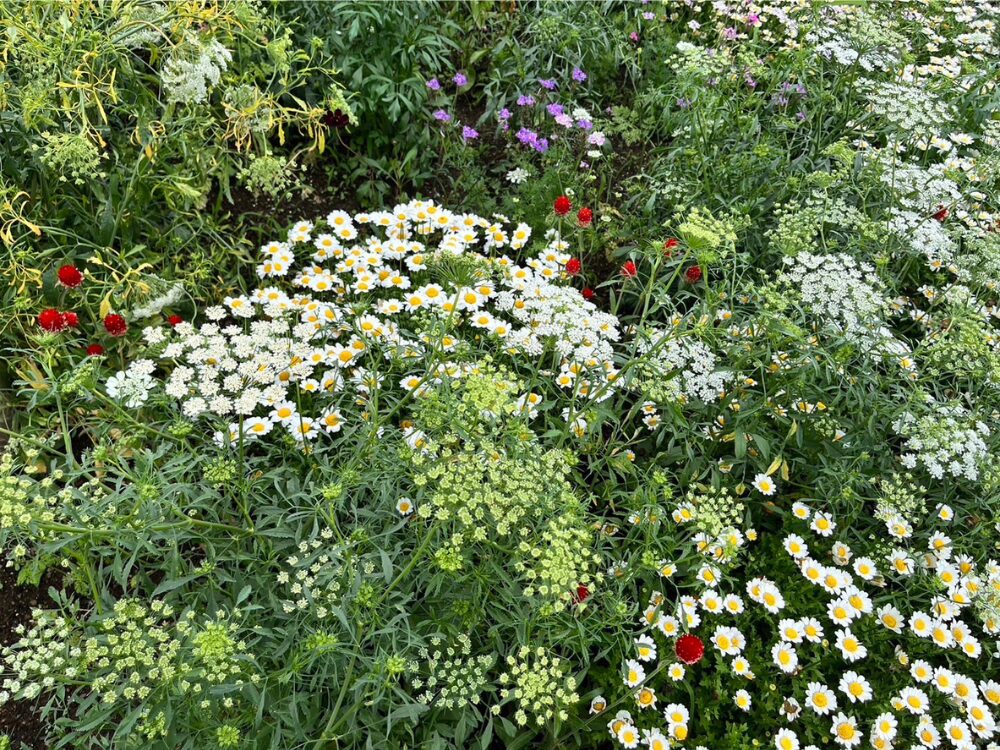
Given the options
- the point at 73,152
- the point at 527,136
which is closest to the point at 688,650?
the point at 73,152

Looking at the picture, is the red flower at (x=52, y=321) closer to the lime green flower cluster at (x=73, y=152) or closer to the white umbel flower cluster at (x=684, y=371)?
the lime green flower cluster at (x=73, y=152)

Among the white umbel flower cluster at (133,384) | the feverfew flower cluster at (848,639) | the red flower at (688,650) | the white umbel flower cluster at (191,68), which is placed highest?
the white umbel flower cluster at (191,68)

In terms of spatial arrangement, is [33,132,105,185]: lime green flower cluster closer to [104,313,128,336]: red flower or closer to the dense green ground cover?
the dense green ground cover

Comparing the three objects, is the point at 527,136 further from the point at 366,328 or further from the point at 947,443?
the point at 947,443

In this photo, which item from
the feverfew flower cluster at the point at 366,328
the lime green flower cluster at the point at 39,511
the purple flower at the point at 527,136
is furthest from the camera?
the purple flower at the point at 527,136

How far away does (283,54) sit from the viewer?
395 centimetres

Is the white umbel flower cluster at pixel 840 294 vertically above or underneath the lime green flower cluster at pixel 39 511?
above

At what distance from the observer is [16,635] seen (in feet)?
10.4

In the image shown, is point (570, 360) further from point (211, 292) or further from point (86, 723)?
point (86, 723)

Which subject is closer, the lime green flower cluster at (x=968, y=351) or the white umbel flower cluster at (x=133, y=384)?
the white umbel flower cluster at (x=133, y=384)

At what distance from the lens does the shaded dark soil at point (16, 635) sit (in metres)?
2.95

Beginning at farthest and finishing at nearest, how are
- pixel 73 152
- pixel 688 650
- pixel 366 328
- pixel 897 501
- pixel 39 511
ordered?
pixel 366 328, pixel 73 152, pixel 897 501, pixel 688 650, pixel 39 511

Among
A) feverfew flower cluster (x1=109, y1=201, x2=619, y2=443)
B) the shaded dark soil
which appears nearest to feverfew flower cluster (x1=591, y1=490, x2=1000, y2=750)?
feverfew flower cluster (x1=109, y1=201, x2=619, y2=443)

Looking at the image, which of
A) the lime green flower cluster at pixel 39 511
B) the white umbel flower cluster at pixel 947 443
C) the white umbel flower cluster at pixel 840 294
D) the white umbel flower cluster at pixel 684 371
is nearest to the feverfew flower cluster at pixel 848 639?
the white umbel flower cluster at pixel 947 443
